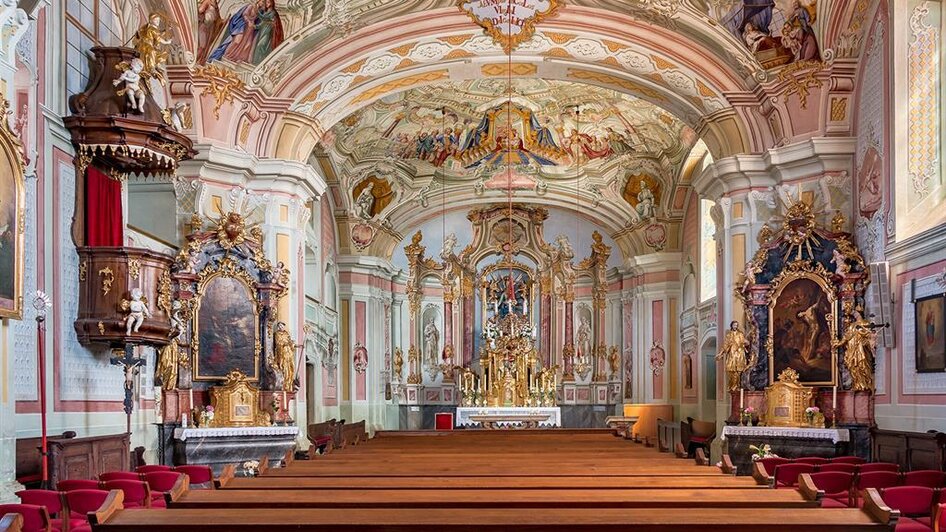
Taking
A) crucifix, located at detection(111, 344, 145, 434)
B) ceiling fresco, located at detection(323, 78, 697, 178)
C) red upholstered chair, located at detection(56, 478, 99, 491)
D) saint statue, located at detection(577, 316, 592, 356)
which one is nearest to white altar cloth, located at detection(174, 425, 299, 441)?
crucifix, located at detection(111, 344, 145, 434)

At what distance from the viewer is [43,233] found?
1141 centimetres

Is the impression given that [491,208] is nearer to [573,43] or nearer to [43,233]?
[573,43]

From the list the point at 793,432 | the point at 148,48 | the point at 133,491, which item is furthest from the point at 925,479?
the point at 148,48

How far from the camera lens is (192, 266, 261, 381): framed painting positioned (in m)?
16.7

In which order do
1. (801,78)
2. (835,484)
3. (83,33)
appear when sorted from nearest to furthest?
1. (835,484)
2. (83,33)
3. (801,78)

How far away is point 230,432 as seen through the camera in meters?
16.4

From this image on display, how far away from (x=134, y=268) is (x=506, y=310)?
18603 mm

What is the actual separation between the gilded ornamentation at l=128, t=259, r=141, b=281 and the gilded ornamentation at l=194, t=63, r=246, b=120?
5205mm

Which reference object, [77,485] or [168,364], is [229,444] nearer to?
[168,364]

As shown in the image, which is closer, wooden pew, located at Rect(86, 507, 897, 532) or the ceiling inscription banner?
wooden pew, located at Rect(86, 507, 897, 532)

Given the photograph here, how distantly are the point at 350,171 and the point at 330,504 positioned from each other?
1969 cm

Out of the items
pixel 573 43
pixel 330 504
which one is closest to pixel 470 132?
pixel 573 43

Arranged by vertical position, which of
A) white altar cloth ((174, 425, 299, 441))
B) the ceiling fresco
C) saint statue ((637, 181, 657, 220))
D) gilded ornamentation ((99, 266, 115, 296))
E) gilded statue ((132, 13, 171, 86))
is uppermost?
the ceiling fresco

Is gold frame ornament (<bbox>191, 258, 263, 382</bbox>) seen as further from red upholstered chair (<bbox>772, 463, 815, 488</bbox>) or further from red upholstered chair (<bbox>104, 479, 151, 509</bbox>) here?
red upholstered chair (<bbox>772, 463, 815, 488</bbox>)
